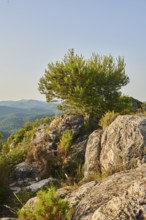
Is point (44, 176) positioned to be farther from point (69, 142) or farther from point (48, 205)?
point (48, 205)

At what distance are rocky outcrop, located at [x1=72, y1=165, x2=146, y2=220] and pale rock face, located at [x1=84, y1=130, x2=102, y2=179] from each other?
14.5 ft

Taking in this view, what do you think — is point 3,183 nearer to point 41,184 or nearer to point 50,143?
point 41,184

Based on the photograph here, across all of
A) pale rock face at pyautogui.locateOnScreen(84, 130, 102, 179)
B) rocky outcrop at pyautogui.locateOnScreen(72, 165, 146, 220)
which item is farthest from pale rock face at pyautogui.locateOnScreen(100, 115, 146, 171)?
rocky outcrop at pyautogui.locateOnScreen(72, 165, 146, 220)

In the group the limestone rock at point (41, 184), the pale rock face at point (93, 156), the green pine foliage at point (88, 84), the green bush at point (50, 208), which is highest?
the green pine foliage at point (88, 84)

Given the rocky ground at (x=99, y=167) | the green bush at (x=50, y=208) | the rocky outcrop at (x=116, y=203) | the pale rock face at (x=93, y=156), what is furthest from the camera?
the pale rock face at (x=93, y=156)

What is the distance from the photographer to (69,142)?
16.5 metres

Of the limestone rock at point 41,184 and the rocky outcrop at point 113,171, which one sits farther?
the limestone rock at point 41,184

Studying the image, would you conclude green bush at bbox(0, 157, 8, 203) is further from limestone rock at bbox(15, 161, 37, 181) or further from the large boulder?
the large boulder

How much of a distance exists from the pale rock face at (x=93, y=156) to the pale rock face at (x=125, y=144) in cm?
32

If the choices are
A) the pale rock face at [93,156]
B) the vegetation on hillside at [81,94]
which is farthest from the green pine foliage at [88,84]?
the pale rock face at [93,156]

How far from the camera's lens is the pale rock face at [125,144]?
11.6 m

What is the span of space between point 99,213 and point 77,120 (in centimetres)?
1262

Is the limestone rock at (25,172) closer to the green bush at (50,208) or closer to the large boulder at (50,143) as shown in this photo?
the large boulder at (50,143)

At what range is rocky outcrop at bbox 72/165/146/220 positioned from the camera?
5.62 metres
